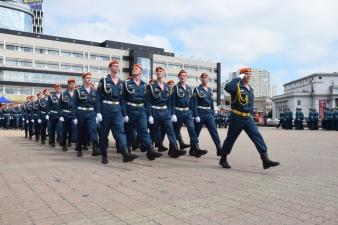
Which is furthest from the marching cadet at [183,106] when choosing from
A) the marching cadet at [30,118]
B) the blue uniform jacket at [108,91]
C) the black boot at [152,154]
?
the marching cadet at [30,118]

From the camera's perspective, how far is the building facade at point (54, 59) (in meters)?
70.4

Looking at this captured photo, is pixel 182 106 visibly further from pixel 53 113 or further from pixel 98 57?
pixel 98 57

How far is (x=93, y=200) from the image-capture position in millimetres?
5059

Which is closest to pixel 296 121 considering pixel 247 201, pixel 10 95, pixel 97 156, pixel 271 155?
pixel 271 155

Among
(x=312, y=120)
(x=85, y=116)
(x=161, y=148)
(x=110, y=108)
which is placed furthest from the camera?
(x=312, y=120)

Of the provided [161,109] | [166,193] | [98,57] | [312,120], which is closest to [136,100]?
[161,109]

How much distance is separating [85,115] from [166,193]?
17.6 ft

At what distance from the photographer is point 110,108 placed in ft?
28.5

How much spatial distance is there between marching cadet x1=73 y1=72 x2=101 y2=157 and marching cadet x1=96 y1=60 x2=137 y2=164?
4.50 ft

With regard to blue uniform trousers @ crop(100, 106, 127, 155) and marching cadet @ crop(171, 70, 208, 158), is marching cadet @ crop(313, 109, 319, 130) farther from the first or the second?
blue uniform trousers @ crop(100, 106, 127, 155)

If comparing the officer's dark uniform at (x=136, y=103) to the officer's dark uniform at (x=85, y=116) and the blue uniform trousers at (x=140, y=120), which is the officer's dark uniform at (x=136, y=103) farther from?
the officer's dark uniform at (x=85, y=116)

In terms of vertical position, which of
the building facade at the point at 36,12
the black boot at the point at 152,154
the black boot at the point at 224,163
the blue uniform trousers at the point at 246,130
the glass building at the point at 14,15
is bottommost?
the black boot at the point at 224,163

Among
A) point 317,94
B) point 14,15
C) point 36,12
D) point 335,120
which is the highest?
point 36,12

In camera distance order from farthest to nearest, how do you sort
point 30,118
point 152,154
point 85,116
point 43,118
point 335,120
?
point 335,120, point 30,118, point 43,118, point 85,116, point 152,154
